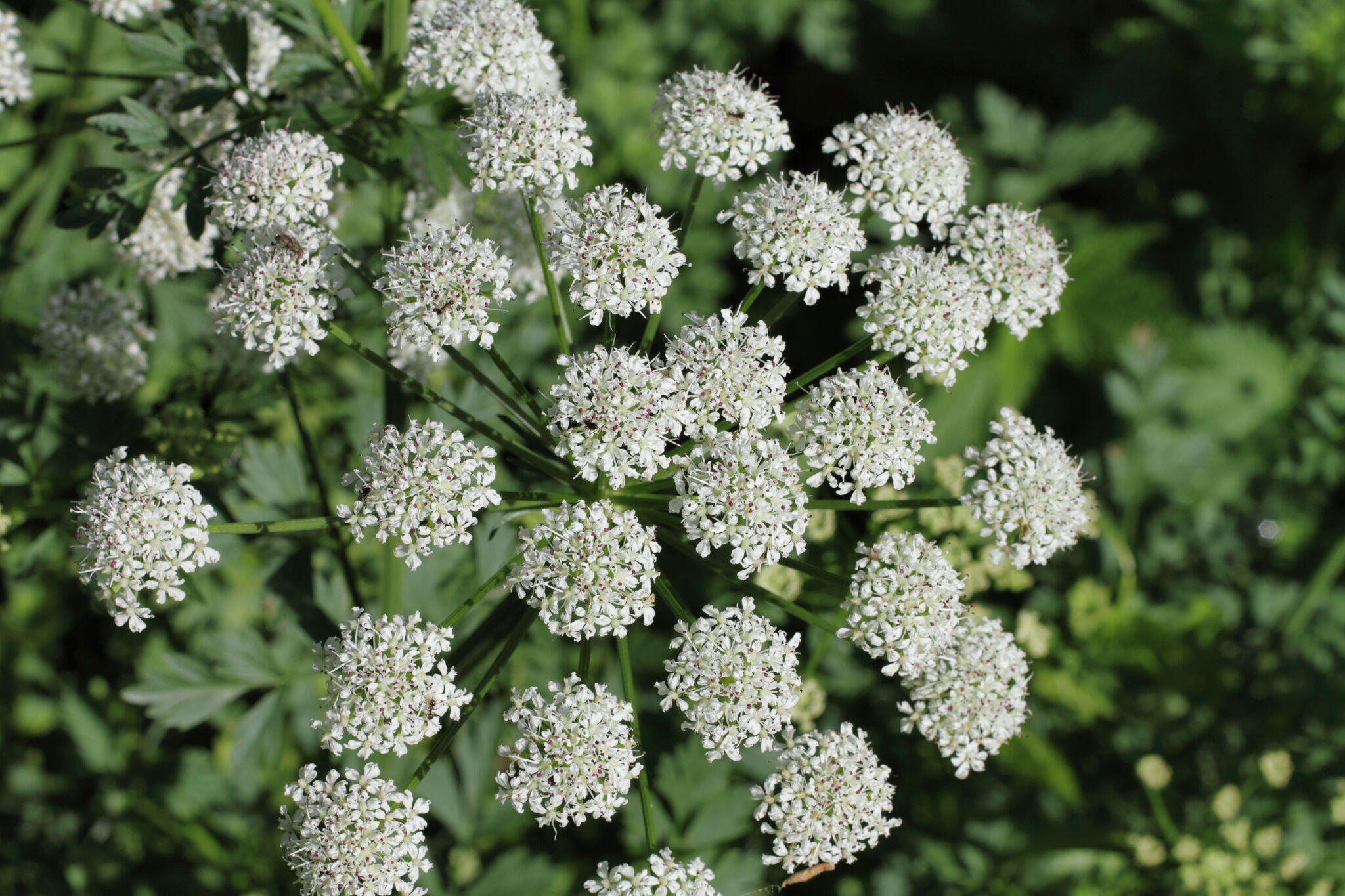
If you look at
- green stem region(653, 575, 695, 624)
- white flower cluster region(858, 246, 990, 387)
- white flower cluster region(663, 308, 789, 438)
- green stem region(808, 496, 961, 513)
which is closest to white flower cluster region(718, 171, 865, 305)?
white flower cluster region(858, 246, 990, 387)

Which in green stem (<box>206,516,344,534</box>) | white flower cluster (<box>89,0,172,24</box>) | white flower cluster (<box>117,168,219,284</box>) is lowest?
green stem (<box>206,516,344,534</box>)

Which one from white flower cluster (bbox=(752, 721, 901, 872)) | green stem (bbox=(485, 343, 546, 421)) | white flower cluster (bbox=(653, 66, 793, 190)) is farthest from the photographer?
white flower cluster (bbox=(653, 66, 793, 190))

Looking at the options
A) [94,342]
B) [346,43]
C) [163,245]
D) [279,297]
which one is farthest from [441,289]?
[94,342]

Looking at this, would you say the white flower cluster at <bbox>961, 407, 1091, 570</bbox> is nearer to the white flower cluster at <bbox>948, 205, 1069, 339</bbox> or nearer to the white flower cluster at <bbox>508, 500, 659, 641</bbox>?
the white flower cluster at <bbox>948, 205, 1069, 339</bbox>

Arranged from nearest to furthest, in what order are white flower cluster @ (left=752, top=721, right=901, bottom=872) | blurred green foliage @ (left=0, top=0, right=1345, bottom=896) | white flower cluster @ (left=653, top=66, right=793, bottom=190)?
white flower cluster @ (left=752, top=721, right=901, bottom=872) → white flower cluster @ (left=653, top=66, right=793, bottom=190) → blurred green foliage @ (left=0, top=0, right=1345, bottom=896)

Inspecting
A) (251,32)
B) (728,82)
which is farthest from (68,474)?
(728,82)

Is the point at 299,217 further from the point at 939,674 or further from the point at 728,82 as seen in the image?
the point at 939,674

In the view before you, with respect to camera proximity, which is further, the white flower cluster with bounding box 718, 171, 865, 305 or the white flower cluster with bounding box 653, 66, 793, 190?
the white flower cluster with bounding box 653, 66, 793, 190
